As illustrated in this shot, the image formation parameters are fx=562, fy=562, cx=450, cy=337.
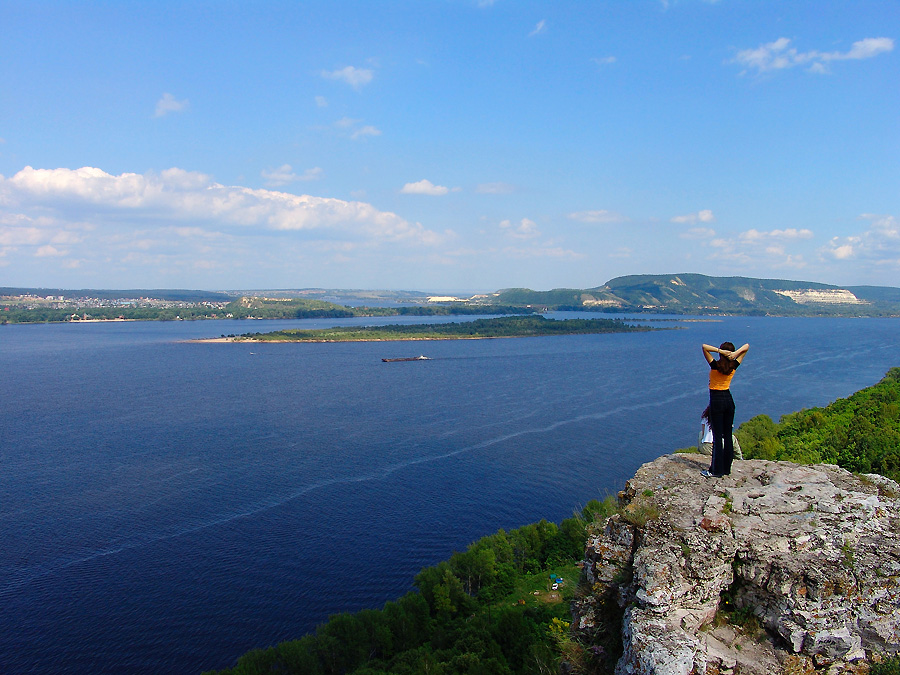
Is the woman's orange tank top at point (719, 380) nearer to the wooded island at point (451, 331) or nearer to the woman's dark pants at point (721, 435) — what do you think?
the woman's dark pants at point (721, 435)

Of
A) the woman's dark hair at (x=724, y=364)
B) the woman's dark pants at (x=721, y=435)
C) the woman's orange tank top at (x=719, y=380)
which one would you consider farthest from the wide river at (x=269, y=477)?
the woman's dark hair at (x=724, y=364)

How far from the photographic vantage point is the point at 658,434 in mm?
45500

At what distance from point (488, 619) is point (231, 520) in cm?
1728

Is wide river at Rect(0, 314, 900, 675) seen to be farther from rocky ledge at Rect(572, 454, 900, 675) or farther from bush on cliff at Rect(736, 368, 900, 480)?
rocky ledge at Rect(572, 454, 900, 675)

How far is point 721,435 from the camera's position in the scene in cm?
809

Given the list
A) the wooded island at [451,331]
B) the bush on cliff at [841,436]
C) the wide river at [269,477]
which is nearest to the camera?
the wide river at [269,477]

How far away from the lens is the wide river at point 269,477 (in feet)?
75.6

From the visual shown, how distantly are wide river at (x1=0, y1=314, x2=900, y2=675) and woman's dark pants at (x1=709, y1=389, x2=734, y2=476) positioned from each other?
19.0 m

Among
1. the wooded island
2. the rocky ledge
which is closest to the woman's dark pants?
the rocky ledge

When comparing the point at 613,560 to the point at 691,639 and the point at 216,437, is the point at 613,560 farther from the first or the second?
the point at 216,437

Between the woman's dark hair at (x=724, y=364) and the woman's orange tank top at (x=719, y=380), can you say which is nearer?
the woman's dark hair at (x=724, y=364)

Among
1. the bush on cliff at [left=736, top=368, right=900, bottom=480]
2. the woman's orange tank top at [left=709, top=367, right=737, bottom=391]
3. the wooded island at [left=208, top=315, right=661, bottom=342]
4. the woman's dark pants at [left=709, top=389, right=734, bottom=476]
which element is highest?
the woman's orange tank top at [left=709, top=367, right=737, bottom=391]

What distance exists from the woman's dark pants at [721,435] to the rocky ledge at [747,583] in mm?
790

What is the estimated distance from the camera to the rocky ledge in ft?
19.0
